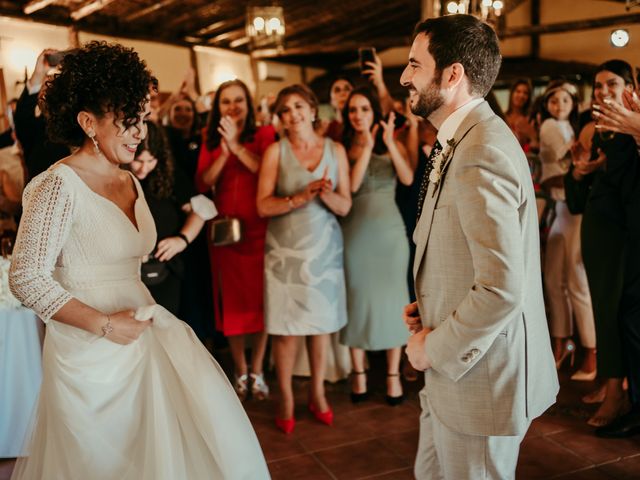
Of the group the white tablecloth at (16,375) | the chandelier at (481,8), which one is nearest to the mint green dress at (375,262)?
the white tablecloth at (16,375)

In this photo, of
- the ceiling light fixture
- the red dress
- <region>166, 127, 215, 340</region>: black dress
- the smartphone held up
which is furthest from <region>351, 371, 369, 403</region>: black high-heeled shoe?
the ceiling light fixture

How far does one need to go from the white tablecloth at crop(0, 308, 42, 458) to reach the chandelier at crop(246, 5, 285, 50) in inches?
143

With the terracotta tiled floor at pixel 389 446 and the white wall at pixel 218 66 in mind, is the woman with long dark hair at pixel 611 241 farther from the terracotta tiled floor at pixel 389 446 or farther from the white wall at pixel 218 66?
the white wall at pixel 218 66

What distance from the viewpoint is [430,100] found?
153cm

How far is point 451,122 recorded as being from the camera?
1526 mm

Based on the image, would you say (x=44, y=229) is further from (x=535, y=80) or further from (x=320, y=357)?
(x=535, y=80)

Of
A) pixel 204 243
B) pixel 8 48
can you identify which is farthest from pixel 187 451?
pixel 8 48

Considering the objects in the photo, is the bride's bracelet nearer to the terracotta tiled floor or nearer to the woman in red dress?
the terracotta tiled floor

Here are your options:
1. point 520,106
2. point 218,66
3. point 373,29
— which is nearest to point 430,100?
point 520,106

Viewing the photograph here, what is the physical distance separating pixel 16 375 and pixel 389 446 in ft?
5.91

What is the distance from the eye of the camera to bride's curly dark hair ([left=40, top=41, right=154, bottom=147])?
1596 millimetres

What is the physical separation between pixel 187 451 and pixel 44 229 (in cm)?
68

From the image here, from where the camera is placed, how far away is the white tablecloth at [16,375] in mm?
2904

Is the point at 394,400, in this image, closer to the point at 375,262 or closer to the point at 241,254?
the point at 375,262
